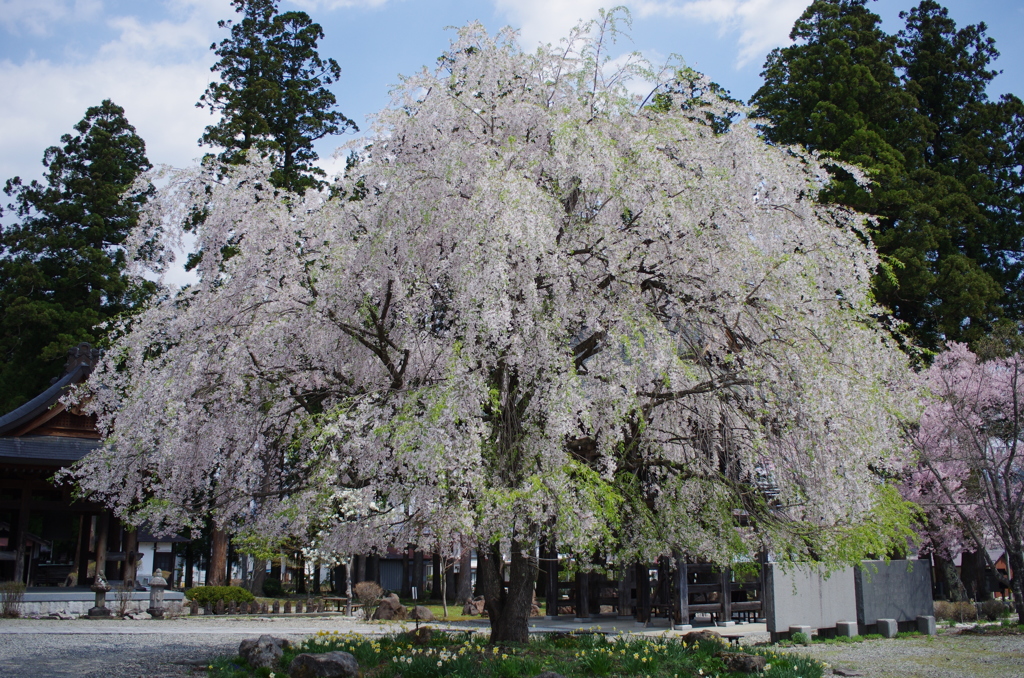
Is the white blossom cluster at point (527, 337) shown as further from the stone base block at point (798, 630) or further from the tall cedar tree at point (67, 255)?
the tall cedar tree at point (67, 255)

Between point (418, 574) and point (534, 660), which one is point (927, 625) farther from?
point (418, 574)

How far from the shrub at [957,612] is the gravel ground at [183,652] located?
4.38 meters

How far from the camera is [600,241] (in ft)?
26.7

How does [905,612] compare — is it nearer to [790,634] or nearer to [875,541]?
[790,634]

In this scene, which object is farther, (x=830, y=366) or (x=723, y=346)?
(x=723, y=346)

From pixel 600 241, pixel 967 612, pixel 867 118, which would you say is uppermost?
pixel 867 118

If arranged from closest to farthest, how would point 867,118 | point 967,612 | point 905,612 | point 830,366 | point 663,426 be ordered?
point 830,366
point 663,426
point 905,612
point 967,612
point 867,118

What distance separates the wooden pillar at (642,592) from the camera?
16.3 metres

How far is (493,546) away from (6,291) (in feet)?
77.5

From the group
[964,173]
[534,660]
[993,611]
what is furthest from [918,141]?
[534,660]

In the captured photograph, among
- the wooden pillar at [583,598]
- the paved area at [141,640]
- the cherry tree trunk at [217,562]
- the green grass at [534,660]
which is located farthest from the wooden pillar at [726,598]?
the cherry tree trunk at [217,562]

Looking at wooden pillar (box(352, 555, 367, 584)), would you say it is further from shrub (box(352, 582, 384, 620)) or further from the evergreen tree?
the evergreen tree

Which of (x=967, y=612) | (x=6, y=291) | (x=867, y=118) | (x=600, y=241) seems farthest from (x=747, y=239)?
(x=6, y=291)

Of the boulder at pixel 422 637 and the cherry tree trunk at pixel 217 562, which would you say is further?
the cherry tree trunk at pixel 217 562
